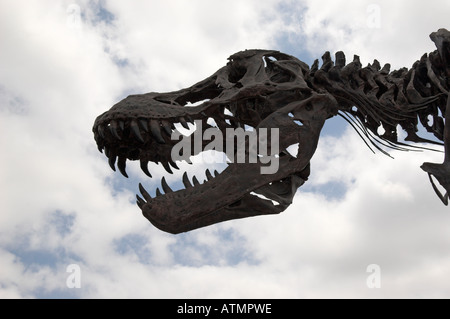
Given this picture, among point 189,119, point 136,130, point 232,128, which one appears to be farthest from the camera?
point 232,128

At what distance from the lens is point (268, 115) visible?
5.95m

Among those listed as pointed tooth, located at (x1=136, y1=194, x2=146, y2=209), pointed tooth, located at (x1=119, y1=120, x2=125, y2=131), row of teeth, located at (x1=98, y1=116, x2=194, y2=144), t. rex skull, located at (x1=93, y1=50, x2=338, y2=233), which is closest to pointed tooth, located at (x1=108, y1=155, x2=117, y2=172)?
t. rex skull, located at (x1=93, y1=50, x2=338, y2=233)

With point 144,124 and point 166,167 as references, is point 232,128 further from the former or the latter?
point 144,124

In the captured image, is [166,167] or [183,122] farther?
[166,167]

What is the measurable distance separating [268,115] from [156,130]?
1304 mm

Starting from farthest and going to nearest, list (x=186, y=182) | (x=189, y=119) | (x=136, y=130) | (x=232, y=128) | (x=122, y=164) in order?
(x=232, y=128) < (x=122, y=164) < (x=189, y=119) < (x=186, y=182) < (x=136, y=130)

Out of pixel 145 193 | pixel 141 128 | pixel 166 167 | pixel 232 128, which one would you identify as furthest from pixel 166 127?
pixel 232 128

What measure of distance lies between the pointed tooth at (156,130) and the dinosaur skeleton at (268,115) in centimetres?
1

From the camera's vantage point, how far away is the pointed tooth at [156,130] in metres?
5.22

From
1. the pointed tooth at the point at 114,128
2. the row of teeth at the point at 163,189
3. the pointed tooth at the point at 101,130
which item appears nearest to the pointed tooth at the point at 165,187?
the row of teeth at the point at 163,189

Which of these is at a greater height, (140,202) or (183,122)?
(183,122)

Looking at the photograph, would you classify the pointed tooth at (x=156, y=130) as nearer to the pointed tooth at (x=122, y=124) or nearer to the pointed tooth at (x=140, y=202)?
the pointed tooth at (x=122, y=124)

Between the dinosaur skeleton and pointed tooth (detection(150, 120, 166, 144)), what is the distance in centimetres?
1

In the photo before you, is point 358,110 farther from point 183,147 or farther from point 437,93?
point 183,147
